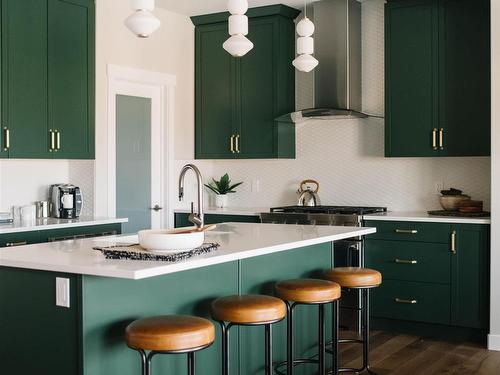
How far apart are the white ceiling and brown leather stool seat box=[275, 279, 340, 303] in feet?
10.7

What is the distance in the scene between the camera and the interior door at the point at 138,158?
630 centimetres

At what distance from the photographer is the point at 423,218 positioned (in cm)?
553

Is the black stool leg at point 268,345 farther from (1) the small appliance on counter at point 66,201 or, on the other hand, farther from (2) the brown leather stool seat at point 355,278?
(1) the small appliance on counter at point 66,201

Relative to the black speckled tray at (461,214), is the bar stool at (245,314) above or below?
below

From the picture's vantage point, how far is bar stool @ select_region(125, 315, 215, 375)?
2855 millimetres

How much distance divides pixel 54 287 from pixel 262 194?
13.6 ft

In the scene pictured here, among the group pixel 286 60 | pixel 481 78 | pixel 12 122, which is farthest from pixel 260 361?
pixel 286 60

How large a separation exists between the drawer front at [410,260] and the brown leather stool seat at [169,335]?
2958 mm

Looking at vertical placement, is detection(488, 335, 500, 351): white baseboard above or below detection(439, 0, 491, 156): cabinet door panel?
below

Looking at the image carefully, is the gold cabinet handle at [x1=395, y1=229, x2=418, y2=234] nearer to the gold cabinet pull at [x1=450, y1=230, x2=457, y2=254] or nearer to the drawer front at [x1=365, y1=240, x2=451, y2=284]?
the drawer front at [x1=365, y1=240, x2=451, y2=284]

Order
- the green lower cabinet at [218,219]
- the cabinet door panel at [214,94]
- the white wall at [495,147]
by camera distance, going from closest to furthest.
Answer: the white wall at [495,147] < the green lower cabinet at [218,219] < the cabinet door panel at [214,94]

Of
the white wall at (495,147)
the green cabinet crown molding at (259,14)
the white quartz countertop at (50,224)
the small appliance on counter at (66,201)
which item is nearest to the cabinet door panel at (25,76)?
the small appliance on counter at (66,201)

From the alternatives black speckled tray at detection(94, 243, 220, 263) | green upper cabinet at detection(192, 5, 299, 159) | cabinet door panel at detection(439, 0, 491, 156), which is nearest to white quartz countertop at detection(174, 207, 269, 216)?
green upper cabinet at detection(192, 5, 299, 159)

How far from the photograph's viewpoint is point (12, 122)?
5.26 m
